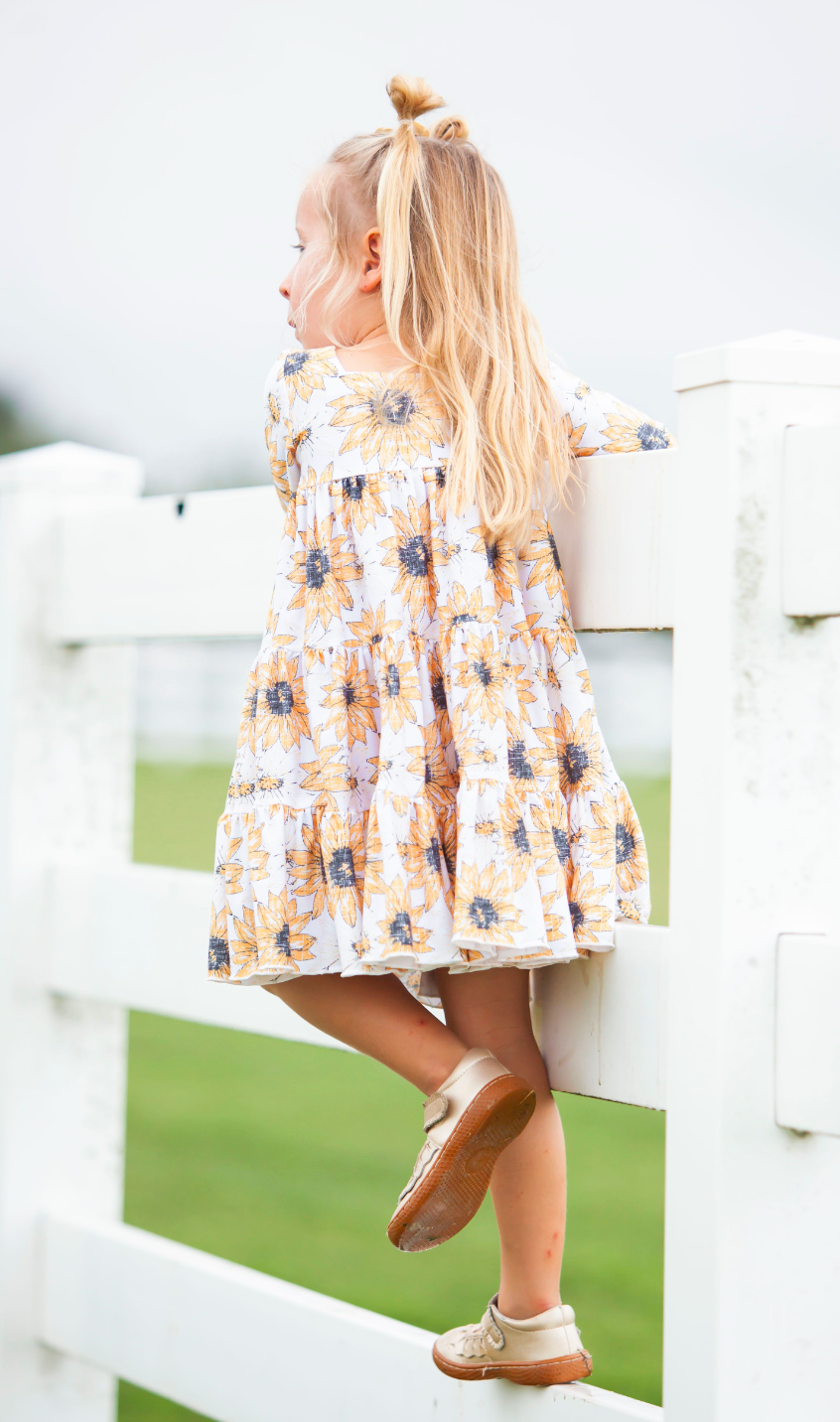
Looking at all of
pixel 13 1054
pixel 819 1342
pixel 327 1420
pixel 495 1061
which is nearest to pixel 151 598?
pixel 13 1054

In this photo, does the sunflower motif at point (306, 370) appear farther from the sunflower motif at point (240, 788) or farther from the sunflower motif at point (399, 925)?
the sunflower motif at point (399, 925)

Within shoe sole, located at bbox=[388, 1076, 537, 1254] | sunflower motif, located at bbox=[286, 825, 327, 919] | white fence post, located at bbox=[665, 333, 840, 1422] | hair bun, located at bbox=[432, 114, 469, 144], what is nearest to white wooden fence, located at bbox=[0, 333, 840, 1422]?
white fence post, located at bbox=[665, 333, 840, 1422]

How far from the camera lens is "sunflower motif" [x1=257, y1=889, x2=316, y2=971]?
107 centimetres

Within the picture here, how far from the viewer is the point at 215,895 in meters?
1.13

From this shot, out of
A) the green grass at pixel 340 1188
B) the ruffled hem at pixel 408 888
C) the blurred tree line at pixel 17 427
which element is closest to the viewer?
the ruffled hem at pixel 408 888

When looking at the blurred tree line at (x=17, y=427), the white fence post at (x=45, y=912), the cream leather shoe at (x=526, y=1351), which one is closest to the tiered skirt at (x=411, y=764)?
the cream leather shoe at (x=526, y=1351)

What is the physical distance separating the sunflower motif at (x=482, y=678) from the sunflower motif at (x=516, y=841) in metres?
0.07

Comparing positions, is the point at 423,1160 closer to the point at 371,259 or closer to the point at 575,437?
the point at 575,437

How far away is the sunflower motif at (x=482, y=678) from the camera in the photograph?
104 centimetres

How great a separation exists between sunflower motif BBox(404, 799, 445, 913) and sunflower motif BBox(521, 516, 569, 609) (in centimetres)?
21

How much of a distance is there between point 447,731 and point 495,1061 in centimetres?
27

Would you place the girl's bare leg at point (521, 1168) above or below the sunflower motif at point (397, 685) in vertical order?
below

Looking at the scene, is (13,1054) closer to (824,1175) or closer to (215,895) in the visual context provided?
(215,895)

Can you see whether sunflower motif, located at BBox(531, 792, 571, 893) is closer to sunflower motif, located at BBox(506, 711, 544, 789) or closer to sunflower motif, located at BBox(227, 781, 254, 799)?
sunflower motif, located at BBox(506, 711, 544, 789)
